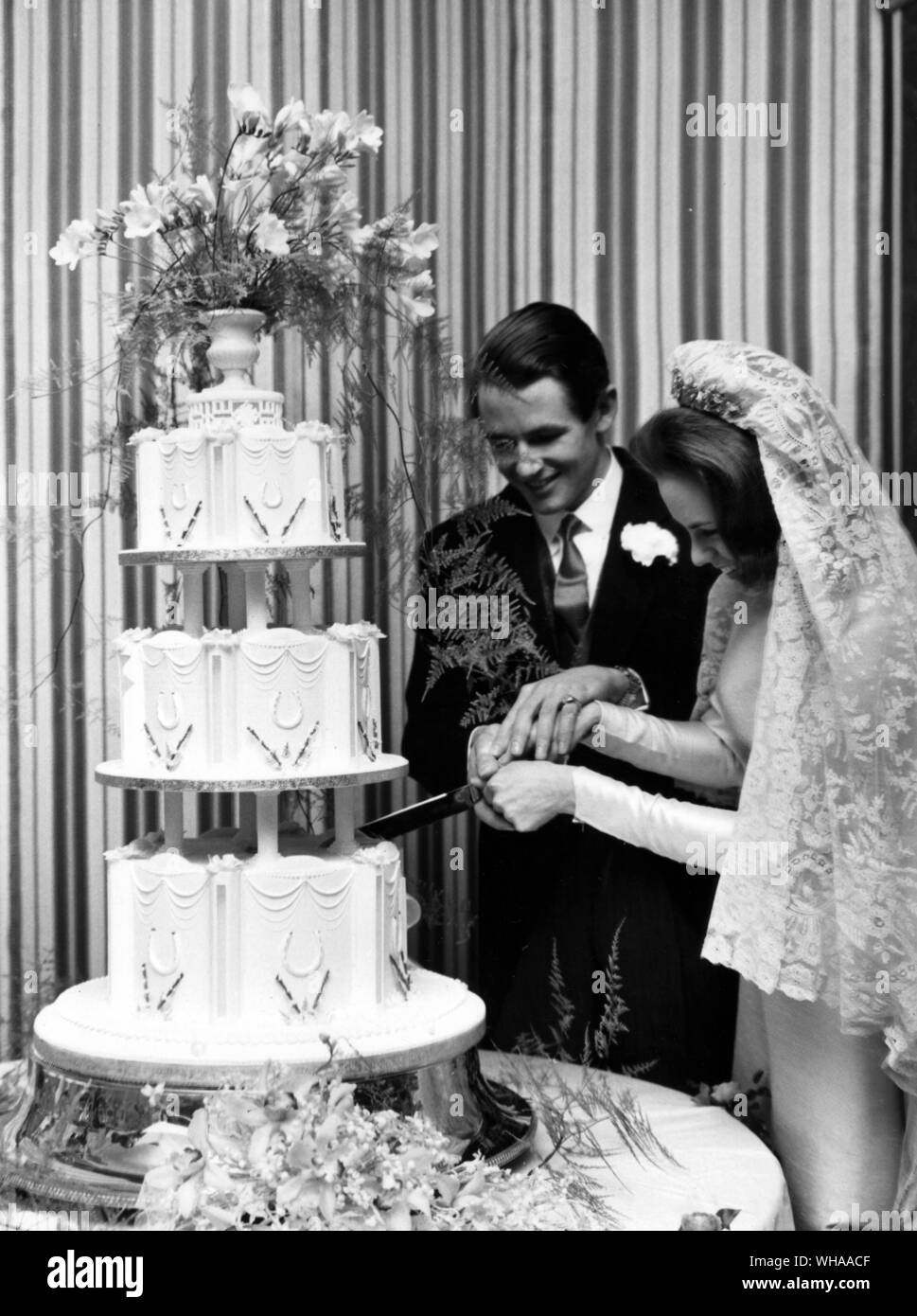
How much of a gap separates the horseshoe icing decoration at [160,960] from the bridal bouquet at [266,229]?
3.32 ft

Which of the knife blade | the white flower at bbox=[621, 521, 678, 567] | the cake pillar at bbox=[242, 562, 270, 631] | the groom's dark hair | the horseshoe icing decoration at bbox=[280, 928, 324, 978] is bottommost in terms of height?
the horseshoe icing decoration at bbox=[280, 928, 324, 978]

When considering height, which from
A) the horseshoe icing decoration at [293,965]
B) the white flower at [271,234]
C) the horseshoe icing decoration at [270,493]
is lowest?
the horseshoe icing decoration at [293,965]

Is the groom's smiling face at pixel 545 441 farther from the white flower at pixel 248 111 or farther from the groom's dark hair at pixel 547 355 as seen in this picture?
the white flower at pixel 248 111

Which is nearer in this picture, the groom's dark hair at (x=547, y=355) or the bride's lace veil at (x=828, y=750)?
the bride's lace veil at (x=828, y=750)

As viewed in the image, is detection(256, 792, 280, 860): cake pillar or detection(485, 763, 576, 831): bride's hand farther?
detection(485, 763, 576, 831): bride's hand

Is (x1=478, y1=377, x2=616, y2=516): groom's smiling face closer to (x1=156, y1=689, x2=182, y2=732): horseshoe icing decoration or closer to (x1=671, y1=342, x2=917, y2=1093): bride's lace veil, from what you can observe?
(x1=671, y1=342, x2=917, y2=1093): bride's lace veil

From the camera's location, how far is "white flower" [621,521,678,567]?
291cm

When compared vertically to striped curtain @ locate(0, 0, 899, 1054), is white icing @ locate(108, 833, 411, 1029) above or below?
below

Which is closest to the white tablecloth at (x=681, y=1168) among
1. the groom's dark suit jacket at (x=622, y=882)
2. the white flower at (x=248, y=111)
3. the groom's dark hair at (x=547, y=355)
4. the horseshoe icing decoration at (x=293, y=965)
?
the groom's dark suit jacket at (x=622, y=882)

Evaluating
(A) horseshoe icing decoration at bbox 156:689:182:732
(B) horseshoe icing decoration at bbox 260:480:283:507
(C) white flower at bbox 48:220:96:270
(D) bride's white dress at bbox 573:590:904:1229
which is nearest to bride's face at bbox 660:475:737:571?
(D) bride's white dress at bbox 573:590:904:1229

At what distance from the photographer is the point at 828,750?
226 cm

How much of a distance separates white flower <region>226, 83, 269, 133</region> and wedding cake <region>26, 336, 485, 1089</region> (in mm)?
463

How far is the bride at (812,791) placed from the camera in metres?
2.23

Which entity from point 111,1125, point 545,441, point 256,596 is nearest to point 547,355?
point 545,441
